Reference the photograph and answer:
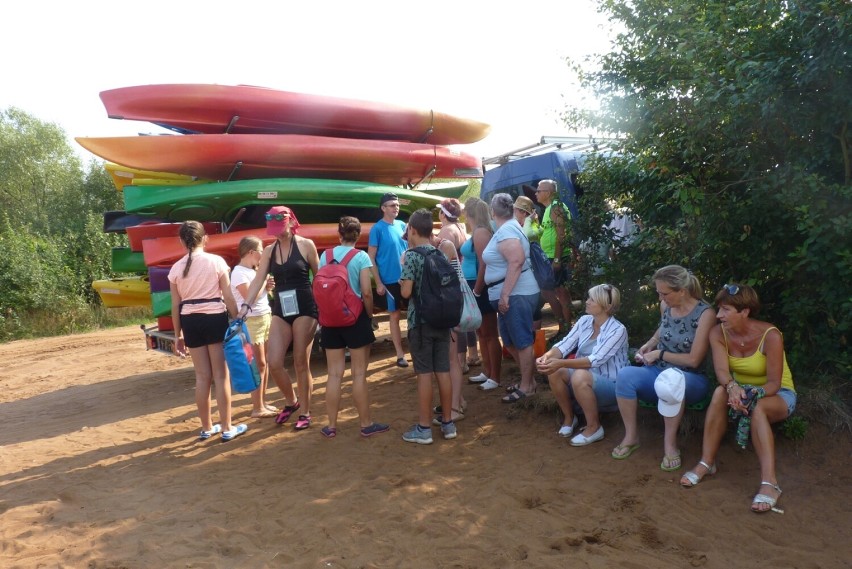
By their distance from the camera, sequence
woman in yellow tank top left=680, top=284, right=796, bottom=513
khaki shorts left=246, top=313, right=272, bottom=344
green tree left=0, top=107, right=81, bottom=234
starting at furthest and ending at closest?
green tree left=0, top=107, right=81, bottom=234 → khaki shorts left=246, top=313, right=272, bottom=344 → woman in yellow tank top left=680, top=284, right=796, bottom=513

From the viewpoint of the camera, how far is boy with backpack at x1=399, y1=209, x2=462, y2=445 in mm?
4895

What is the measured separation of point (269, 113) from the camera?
818cm

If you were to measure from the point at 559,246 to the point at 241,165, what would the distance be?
152 inches

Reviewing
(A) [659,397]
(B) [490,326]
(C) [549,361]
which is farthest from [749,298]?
(B) [490,326]

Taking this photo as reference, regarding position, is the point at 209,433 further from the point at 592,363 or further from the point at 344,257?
the point at 592,363

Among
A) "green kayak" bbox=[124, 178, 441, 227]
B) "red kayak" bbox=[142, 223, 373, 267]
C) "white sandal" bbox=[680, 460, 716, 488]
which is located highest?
"green kayak" bbox=[124, 178, 441, 227]

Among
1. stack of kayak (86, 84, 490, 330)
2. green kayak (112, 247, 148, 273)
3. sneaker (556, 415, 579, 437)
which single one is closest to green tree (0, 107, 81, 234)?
green kayak (112, 247, 148, 273)

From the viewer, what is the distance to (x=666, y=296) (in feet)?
14.5

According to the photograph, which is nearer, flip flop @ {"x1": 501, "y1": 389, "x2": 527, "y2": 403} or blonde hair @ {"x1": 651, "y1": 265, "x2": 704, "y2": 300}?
blonde hair @ {"x1": 651, "y1": 265, "x2": 704, "y2": 300}

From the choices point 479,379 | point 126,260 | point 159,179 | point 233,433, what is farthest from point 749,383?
point 126,260

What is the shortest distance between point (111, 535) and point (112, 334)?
38.3 ft

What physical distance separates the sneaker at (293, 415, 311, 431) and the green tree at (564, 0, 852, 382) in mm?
3223

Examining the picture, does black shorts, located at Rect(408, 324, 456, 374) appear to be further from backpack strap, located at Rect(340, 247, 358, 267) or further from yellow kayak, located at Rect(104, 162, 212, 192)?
yellow kayak, located at Rect(104, 162, 212, 192)

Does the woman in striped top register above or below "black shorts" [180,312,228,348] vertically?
below
